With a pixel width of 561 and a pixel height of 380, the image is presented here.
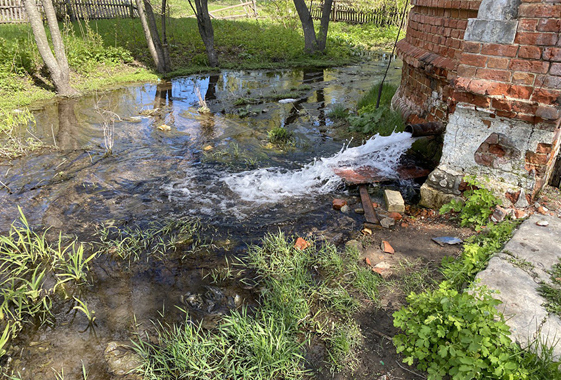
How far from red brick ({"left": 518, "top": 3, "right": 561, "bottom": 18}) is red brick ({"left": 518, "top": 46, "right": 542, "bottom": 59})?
0.79 feet

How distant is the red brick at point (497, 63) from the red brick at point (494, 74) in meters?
0.03

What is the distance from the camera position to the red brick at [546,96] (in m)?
3.06

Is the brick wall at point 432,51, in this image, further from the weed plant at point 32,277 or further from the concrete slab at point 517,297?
the weed plant at point 32,277

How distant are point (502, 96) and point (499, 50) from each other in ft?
1.29

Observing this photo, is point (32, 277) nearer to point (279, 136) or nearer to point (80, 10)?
point (279, 136)

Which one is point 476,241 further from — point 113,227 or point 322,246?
point 113,227

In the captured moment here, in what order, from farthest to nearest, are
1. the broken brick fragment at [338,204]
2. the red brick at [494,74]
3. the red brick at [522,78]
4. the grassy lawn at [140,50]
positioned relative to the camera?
the grassy lawn at [140,50], the broken brick fragment at [338,204], the red brick at [494,74], the red brick at [522,78]

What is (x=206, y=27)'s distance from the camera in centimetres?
1073

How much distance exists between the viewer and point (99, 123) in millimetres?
6809

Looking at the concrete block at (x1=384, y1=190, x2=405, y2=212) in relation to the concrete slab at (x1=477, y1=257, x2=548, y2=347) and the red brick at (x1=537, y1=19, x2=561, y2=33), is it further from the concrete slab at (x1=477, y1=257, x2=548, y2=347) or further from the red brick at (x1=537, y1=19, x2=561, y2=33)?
the red brick at (x1=537, y1=19, x2=561, y2=33)

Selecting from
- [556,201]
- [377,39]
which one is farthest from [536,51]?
[377,39]

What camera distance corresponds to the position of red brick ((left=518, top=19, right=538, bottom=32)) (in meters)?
3.04

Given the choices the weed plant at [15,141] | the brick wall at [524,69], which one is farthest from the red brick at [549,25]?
the weed plant at [15,141]

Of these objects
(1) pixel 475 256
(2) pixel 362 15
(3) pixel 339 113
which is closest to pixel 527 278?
(1) pixel 475 256
